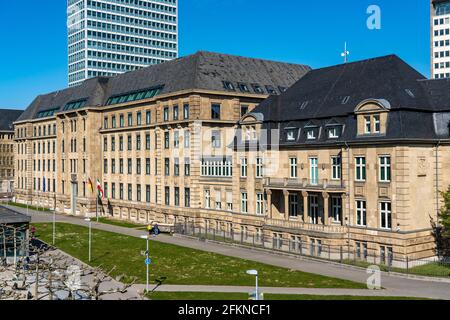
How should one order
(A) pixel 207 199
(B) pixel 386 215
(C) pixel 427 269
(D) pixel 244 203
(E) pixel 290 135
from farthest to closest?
1. (A) pixel 207 199
2. (D) pixel 244 203
3. (E) pixel 290 135
4. (B) pixel 386 215
5. (C) pixel 427 269

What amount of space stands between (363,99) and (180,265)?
2336 cm

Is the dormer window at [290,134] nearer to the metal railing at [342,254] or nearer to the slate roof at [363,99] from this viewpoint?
the slate roof at [363,99]

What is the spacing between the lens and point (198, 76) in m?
69.6

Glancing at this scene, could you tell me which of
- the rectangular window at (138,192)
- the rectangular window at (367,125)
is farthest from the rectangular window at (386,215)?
the rectangular window at (138,192)

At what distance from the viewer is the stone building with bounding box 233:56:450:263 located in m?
44.7

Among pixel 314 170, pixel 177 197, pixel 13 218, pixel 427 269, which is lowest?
pixel 427 269

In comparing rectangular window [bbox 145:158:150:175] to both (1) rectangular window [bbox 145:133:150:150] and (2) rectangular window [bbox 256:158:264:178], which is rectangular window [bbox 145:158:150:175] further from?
(2) rectangular window [bbox 256:158:264:178]

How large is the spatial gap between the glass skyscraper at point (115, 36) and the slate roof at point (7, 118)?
25618mm

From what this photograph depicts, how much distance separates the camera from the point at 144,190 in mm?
79438

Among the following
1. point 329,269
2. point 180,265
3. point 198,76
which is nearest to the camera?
point 329,269

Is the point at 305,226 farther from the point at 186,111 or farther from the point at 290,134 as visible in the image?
the point at 186,111

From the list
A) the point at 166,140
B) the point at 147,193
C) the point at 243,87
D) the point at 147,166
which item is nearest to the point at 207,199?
the point at 166,140

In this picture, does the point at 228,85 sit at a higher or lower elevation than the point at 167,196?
higher

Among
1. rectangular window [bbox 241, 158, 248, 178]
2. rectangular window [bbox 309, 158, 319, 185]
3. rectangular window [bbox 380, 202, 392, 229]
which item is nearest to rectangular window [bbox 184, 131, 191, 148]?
rectangular window [bbox 241, 158, 248, 178]
